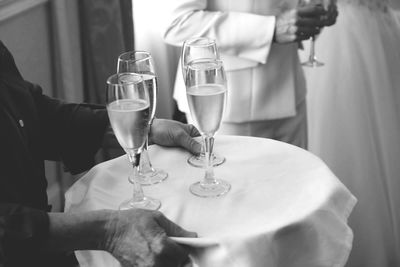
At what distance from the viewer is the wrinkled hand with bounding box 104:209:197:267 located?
2.95 ft

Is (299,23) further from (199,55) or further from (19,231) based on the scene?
(19,231)

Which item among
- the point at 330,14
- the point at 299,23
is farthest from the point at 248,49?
the point at 330,14

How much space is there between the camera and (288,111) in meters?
1.80

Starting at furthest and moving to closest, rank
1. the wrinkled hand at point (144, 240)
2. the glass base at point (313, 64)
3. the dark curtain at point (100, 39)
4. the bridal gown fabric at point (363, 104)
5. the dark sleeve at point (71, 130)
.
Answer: the dark curtain at point (100, 39) < the bridal gown fabric at point (363, 104) < the glass base at point (313, 64) < the dark sleeve at point (71, 130) < the wrinkled hand at point (144, 240)

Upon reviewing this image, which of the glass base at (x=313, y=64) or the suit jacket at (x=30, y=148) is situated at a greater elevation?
the suit jacket at (x=30, y=148)

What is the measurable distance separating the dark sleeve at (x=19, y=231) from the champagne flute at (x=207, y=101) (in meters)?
0.27

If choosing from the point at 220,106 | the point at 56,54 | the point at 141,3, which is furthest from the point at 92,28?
the point at 220,106

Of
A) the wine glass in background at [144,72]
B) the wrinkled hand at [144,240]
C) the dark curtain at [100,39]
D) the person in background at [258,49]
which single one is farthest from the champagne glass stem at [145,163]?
the dark curtain at [100,39]

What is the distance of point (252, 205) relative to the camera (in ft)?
3.35

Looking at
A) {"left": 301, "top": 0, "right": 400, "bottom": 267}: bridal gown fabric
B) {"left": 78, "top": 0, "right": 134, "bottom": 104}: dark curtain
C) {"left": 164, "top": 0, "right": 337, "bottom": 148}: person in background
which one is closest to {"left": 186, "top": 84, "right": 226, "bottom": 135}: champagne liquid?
{"left": 164, "top": 0, "right": 337, "bottom": 148}: person in background

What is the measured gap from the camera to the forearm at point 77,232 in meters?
0.96

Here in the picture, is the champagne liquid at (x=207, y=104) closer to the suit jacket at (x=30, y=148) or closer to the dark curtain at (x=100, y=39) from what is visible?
the suit jacket at (x=30, y=148)

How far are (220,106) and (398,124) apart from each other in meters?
1.41

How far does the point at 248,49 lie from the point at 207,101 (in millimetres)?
792
